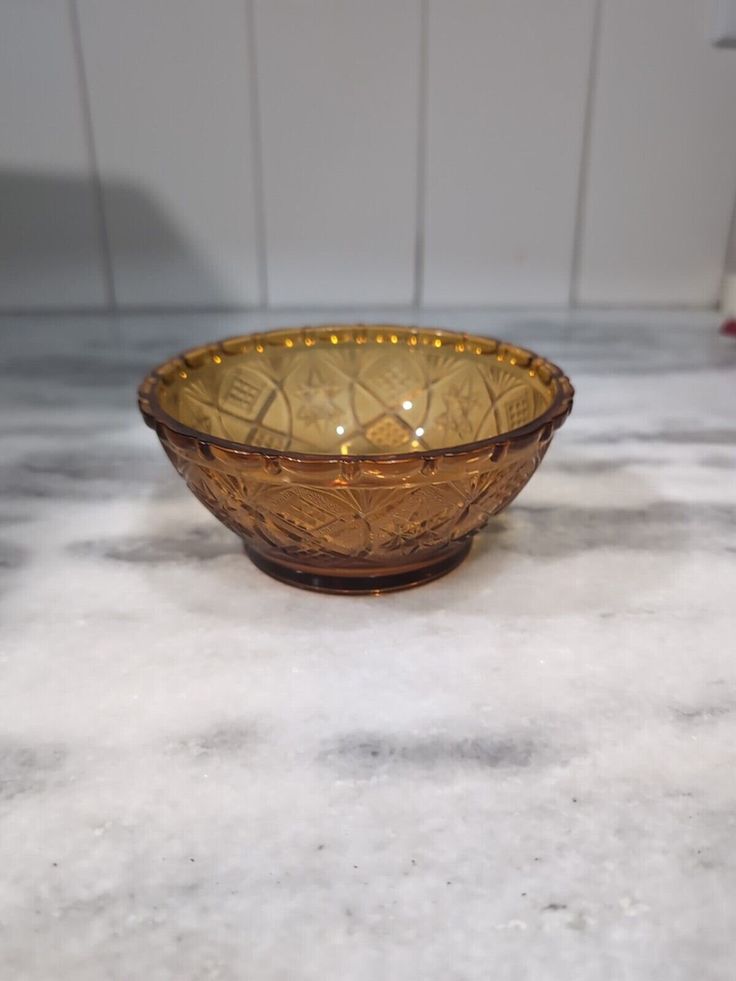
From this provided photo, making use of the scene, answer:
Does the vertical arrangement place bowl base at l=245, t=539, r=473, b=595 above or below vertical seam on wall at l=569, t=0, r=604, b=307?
below

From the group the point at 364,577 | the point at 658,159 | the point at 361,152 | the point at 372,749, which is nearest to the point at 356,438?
the point at 364,577

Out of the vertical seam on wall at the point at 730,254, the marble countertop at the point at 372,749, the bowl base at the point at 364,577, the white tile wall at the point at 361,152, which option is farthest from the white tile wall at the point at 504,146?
the bowl base at the point at 364,577

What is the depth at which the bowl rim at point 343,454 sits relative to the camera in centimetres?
38

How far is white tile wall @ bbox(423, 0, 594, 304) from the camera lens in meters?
0.91

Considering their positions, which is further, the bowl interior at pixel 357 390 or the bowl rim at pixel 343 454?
the bowl interior at pixel 357 390

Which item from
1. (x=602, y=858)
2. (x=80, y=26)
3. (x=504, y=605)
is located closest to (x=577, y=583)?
(x=504, y=605)

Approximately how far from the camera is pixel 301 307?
3.38 ft

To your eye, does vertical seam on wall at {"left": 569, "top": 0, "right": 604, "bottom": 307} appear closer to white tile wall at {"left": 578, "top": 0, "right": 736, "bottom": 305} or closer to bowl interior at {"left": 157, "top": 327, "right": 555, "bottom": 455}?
white tile wall at {"left": 578, "top": 0, "right": 736, "bottom": 305}

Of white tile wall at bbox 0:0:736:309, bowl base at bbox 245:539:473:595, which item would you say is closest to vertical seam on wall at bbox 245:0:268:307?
white tile wall at bbox 0:0:736:309

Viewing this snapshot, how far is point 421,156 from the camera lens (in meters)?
0.96

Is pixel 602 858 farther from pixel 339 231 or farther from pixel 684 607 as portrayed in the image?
pixel 339 231

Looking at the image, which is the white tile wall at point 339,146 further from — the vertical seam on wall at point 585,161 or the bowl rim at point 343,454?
the bowl rim at point 343,454

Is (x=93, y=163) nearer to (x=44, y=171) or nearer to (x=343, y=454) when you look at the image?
(x=44, y=171)

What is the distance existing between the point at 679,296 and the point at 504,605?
0.73 metres
